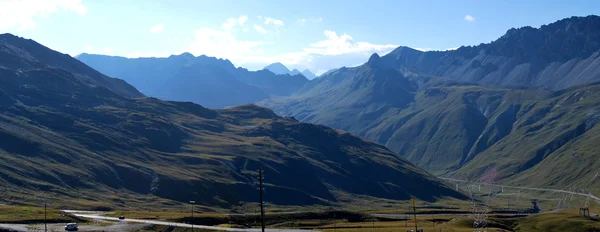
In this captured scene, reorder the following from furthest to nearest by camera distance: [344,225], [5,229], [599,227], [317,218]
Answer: [317,218] → [344,225] → [599,227] → [5,229]

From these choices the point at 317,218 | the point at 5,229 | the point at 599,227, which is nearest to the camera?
the point at 5,229

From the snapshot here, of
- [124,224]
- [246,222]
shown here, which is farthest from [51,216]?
[246,222]

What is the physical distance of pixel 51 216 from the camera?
483ft

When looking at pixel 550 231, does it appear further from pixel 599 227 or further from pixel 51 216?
pixel 51 216

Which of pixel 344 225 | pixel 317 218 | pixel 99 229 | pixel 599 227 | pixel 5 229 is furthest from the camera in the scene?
pixel 317 218

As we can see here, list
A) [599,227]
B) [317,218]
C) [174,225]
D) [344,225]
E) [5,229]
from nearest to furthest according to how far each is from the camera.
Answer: [5,229], [174,225], [599,227], [344,225], [317,218]

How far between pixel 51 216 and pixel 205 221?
129 feet

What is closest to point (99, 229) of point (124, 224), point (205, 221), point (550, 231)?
point (124, 224)

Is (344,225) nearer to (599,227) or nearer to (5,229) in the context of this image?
(599,227)

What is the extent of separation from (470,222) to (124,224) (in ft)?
305

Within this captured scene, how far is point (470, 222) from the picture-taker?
564 ft

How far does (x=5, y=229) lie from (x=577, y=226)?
138620 millimetres

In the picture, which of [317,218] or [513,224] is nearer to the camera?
[513,224]

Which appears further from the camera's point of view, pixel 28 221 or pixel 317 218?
pixel 317 218
